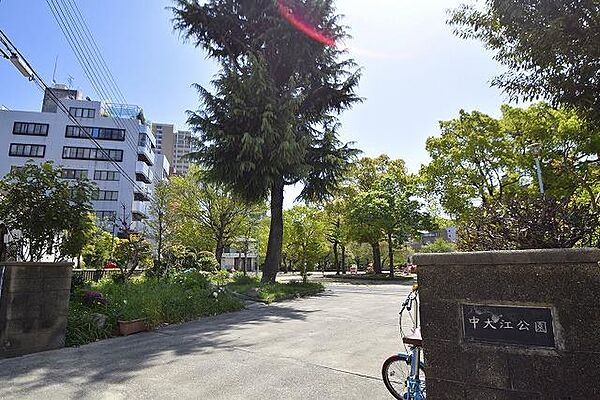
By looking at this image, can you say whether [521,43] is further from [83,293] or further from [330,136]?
[330,136]

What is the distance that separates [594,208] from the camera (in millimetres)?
2611

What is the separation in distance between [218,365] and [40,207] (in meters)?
5.01

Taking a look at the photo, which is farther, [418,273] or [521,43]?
[521,43]

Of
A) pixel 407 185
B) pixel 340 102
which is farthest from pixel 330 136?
pixel 407 185

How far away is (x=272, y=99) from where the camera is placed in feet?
44.9

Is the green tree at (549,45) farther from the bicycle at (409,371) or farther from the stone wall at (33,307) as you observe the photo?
the stone wall at (33,307)

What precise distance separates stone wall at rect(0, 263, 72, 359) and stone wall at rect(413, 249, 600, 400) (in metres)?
5.45

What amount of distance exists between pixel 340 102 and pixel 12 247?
12.9 meters

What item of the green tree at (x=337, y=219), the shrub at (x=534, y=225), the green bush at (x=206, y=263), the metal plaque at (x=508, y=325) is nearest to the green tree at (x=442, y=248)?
the shrub at (x=534, y=225)

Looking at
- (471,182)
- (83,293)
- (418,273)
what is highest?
(471,182)

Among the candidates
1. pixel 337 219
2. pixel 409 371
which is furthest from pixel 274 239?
pixel 337 219

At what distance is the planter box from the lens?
6.18 meters

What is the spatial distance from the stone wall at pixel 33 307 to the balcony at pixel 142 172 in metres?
38.6

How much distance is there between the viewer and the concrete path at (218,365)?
11.5 ft
